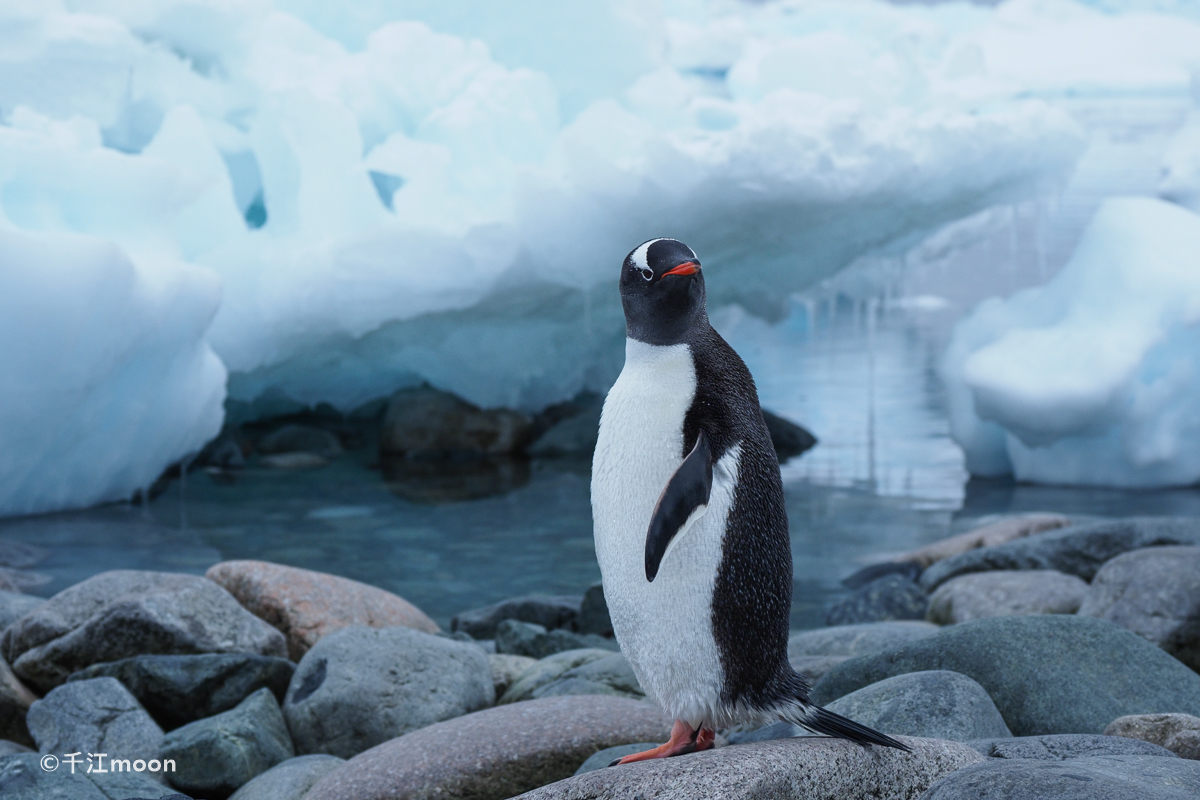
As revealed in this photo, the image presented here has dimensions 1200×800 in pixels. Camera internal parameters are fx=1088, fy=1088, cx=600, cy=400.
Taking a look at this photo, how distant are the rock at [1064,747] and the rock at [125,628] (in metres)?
2.97

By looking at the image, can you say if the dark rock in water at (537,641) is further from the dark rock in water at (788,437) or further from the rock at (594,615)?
the dark rock in water at (788,437)

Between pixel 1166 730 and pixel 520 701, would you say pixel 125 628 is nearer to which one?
pixel 520 701

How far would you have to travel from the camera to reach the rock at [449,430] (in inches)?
507

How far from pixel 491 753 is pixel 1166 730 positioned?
5.79 feet

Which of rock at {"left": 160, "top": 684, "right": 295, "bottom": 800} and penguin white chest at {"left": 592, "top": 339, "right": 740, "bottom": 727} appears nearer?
penguin white chest at {"left": 592, "top": 339, "right": 740, "bottom": 727}

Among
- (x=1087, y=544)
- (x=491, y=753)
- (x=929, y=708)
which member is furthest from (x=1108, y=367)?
(x=491, y=753)

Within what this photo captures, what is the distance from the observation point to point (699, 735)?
2.35 m

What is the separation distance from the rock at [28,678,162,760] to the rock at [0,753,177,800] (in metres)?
0.56

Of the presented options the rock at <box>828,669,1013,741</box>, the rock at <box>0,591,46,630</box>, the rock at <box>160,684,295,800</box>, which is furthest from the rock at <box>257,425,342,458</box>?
the rock at <box>828,669,1013,741</box>

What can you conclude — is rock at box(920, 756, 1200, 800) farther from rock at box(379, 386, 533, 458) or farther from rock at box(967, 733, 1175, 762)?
rock at box(379, 386, 533, 458)

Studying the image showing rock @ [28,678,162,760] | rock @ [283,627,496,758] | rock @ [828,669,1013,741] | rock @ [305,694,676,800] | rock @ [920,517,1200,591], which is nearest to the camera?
rock @ [828,669,1013,741]

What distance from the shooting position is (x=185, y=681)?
390cm

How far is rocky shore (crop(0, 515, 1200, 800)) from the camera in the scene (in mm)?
2209

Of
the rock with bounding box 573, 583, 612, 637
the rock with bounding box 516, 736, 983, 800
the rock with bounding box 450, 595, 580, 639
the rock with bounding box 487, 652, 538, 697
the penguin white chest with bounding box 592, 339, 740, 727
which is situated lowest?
the rock with bounding box 450, 595, 580, 639
